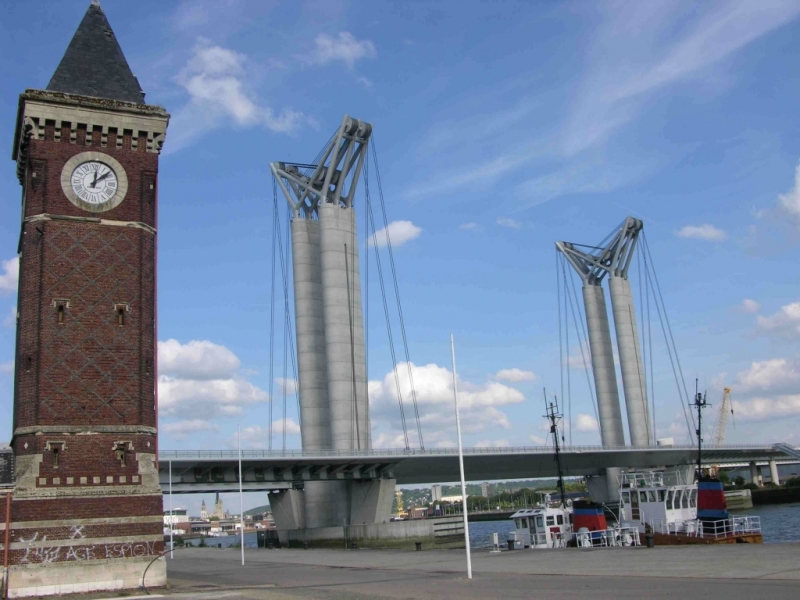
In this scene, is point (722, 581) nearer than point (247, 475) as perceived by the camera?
Yes

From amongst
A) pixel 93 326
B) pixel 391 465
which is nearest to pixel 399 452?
pixel 391 465

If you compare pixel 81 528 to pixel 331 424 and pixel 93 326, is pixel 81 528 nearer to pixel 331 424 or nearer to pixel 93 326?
pixel 93 326

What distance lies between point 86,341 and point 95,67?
13.7 metres

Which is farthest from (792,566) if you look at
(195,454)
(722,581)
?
(195,454)

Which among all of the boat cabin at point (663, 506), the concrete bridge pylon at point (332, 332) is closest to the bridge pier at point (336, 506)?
the concrete bridge pylon at point (332, 332)

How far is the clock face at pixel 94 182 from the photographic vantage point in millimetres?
34219

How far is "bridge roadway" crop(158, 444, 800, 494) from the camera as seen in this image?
73438mm

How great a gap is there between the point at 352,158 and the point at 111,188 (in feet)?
190

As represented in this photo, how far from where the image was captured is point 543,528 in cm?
5341

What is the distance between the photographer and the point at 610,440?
12175 centimetres

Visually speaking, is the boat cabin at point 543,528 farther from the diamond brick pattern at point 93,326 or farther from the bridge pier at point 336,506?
the diamond brick pattern at point 93,326

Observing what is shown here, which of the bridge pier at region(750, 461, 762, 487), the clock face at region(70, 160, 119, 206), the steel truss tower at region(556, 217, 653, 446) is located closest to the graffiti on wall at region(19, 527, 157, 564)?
the clock face at region(70, 160, 119, 206)

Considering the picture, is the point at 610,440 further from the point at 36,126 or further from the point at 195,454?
the point at 36,126

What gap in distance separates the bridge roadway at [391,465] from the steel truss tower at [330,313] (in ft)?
10.8
